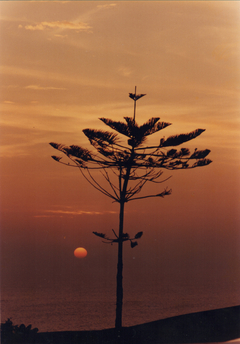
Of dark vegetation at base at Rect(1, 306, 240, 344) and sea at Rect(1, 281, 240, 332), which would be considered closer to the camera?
dark vegetation at base at Rect(1, 306, 240, 344)

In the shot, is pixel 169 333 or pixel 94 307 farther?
pixel 94 307

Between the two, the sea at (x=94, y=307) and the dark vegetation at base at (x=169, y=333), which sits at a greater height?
the dark vegetation at base at (x=169, y=333)

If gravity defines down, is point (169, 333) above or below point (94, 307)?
above

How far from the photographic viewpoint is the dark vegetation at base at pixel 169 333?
7.12 m

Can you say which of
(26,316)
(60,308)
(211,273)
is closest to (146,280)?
(211,273)

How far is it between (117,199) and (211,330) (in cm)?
340

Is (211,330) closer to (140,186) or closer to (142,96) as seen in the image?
(140,186)

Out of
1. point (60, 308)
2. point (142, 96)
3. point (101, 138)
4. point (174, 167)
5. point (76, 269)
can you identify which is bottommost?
point (76, 269)

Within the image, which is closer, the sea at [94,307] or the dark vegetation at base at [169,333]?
the dark vegetation at base at [169,333]

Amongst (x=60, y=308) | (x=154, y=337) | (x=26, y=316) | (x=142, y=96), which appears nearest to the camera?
(x=154, y=337)

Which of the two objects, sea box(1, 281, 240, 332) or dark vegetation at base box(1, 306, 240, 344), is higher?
dark vegetation at base box(1, 306, 240, 344)

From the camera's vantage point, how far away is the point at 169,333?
288 inches

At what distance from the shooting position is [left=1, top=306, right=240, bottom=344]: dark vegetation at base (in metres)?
7.12

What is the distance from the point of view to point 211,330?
24.5 feet
